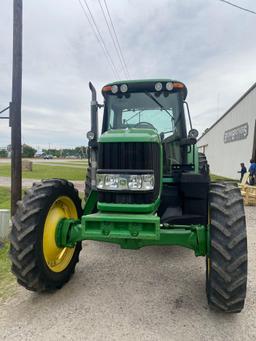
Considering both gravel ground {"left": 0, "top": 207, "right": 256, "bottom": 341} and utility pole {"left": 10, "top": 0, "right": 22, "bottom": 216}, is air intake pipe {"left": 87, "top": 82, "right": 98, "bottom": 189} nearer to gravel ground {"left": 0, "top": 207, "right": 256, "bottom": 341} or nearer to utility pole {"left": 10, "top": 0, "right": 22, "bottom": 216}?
gravel ground {"left": 0, "top": 207, "right": 256, "bottom": 341}

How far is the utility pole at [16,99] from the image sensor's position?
18.2ft

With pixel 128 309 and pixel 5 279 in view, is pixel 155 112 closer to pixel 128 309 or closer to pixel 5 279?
pixel 128 309

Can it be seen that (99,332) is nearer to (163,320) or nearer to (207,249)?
(163,320)

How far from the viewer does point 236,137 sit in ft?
68.0

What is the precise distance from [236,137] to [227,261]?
19562 mm

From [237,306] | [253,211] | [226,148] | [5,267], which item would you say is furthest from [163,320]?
[226,148]

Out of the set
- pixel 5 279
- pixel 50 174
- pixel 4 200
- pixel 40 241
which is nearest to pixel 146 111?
pixel 40 241

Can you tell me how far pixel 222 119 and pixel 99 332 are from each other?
1027 inches

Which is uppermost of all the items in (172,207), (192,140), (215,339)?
(192,140)

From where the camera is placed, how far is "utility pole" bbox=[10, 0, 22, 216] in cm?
555

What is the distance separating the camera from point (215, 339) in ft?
8.33

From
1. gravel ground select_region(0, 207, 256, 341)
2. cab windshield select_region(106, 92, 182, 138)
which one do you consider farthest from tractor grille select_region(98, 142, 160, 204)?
cab windshield select_region(106, 92, 182, 138)

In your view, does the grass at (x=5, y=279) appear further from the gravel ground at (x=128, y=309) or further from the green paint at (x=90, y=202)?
the green paint at (x=90, y=202)

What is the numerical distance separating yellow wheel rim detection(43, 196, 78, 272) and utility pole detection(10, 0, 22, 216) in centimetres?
237
